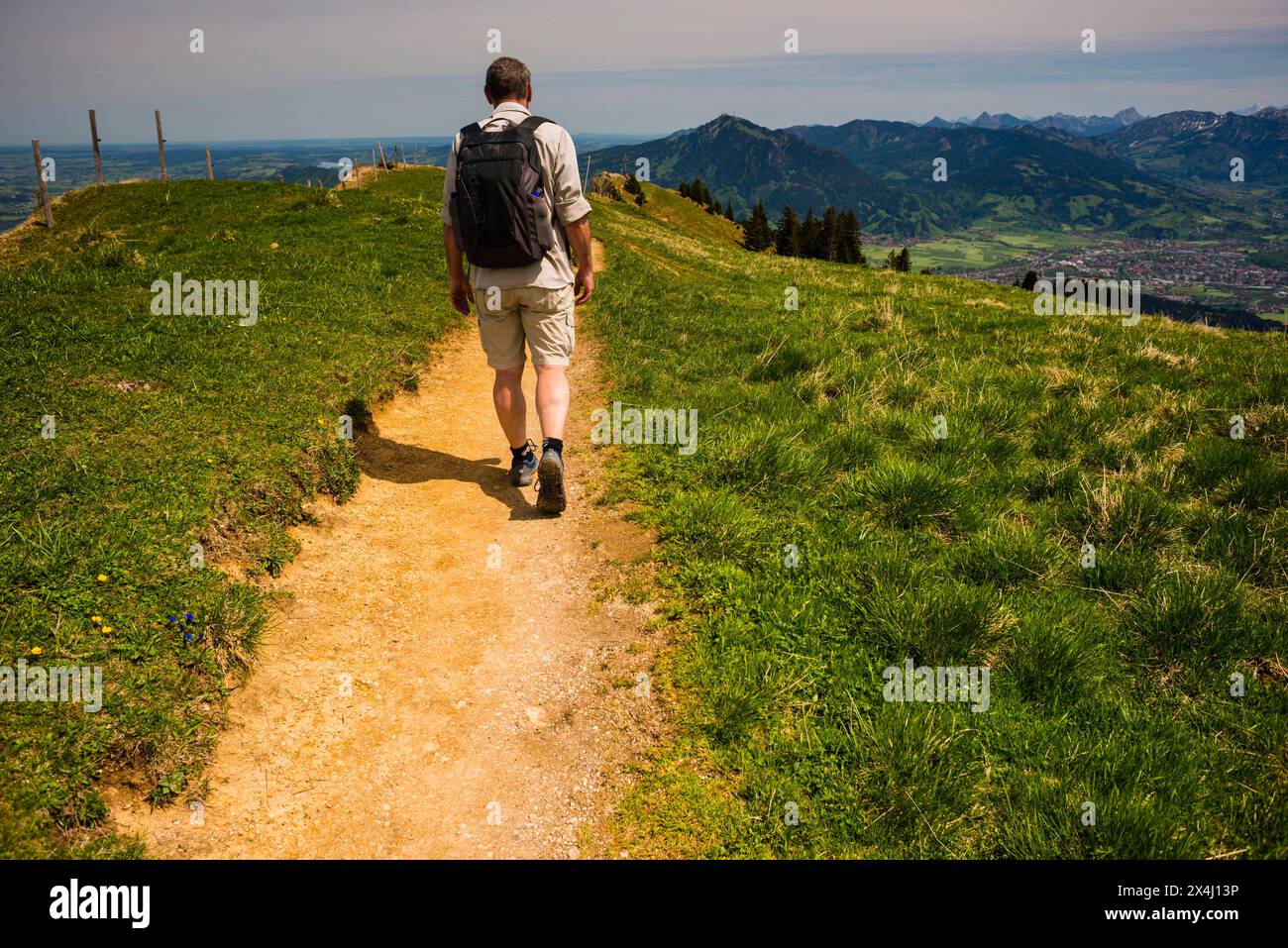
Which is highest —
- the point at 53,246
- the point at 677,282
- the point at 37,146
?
the point at 37,146

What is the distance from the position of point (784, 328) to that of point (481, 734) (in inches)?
443

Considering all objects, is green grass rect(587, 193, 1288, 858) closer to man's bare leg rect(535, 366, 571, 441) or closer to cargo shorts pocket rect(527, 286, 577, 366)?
man's bare leg rect(535, 366, 571, 441)

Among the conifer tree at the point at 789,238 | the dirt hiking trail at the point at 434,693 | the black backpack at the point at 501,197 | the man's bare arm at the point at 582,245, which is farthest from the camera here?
the conifer tree at the point at 789,238

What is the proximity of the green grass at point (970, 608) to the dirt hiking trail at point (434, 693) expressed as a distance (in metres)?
0.50

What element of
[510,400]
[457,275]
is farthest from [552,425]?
[457,275]

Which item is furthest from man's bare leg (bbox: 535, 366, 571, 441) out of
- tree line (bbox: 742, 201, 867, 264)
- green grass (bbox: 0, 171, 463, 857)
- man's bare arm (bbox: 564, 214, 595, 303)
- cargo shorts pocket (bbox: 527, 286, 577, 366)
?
tree line (bbox: 742, 201, 867, 264)

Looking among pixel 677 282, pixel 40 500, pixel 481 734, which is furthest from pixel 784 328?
pixel 40 500

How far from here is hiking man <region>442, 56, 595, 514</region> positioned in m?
6.09

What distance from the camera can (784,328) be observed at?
13898 millimetres

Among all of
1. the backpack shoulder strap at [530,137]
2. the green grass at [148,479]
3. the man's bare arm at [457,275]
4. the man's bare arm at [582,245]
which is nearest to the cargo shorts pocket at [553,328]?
the man's bare arm at [582,245]

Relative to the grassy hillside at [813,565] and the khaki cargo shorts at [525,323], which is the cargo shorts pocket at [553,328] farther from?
the grassy hillside at [813,565]

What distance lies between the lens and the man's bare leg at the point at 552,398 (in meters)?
7.20

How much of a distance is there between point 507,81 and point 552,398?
321cm
